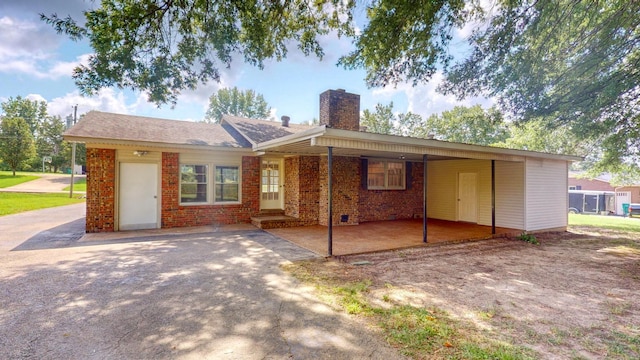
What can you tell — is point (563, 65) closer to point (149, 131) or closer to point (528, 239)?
point (528, 239)

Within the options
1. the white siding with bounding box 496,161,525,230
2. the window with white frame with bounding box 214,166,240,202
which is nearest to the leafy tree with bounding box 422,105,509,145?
the white siding with bounding box 496,161,525,230

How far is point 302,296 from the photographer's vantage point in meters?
3.93

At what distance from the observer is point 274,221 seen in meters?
9.23

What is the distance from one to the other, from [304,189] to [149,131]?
17.8ft

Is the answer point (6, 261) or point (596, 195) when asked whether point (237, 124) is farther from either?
point (596, 195)

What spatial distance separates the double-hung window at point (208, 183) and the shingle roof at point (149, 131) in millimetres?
800

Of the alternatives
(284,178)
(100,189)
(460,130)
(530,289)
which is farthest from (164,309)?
(460,130)

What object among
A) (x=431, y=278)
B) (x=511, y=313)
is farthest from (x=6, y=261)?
(x=511, y=313)

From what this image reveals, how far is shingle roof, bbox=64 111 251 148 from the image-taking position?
8.02 m

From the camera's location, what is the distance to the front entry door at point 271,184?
34.0 ft

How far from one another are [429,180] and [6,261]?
1282 centimetres

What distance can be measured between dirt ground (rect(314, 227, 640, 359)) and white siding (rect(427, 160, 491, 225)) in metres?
3.00

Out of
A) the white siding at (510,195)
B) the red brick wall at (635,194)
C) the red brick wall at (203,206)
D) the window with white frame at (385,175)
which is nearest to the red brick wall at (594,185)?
the red brick wall at (635,194)

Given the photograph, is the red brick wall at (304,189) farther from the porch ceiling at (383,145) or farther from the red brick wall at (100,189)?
the red brick wall at (100,189)
